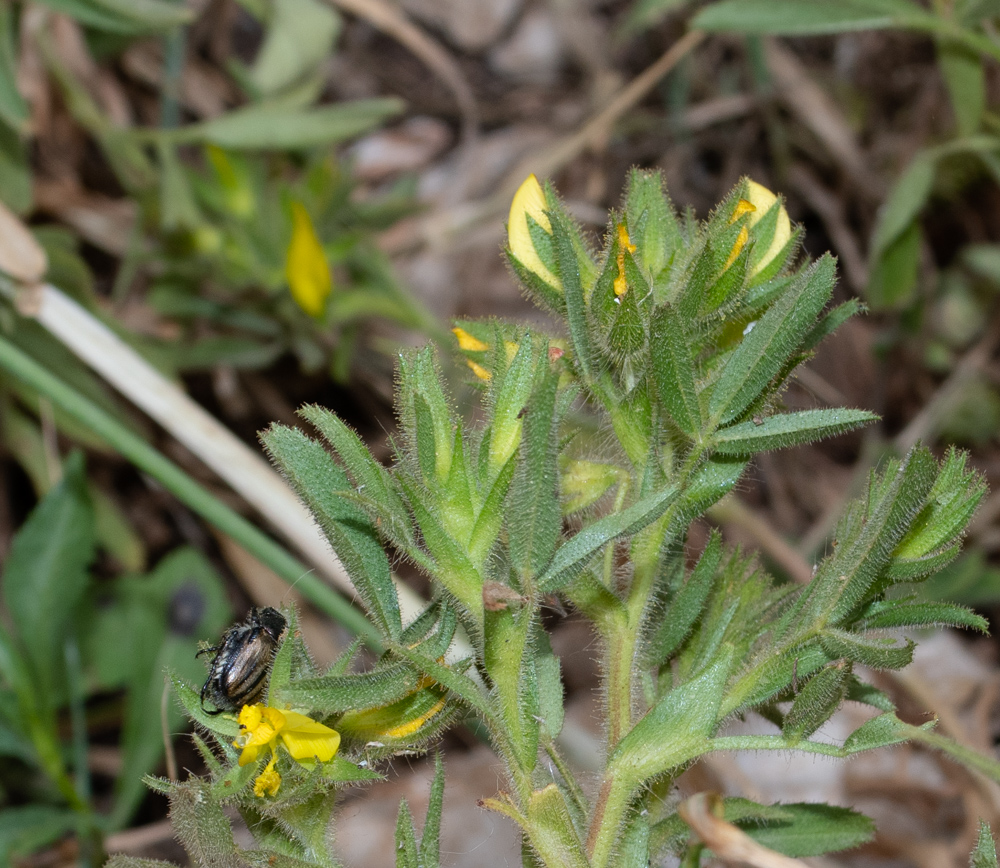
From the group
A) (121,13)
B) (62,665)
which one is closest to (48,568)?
(62,665)

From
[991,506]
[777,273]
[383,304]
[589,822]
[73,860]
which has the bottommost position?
[991,506]

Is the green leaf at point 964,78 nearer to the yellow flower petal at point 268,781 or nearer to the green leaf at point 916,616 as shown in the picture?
the green leaf at point 916,616

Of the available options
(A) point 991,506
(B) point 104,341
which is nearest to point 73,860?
Result: (B) point 104,341

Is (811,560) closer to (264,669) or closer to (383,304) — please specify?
(383,304)

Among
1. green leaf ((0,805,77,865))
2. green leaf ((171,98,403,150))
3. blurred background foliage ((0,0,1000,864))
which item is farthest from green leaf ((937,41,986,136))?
green leaf ((0,805,77,865))

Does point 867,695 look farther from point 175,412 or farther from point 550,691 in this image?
point 175,412

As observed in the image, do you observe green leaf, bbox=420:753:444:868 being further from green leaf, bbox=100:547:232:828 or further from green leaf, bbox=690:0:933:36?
green leaf, bbox=690:0:933:36

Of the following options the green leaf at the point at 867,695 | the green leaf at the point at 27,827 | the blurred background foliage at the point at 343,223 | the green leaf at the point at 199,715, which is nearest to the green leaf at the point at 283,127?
the blurred background foliage at the point at 343,223

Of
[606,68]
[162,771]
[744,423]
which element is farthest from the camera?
[606,68]
